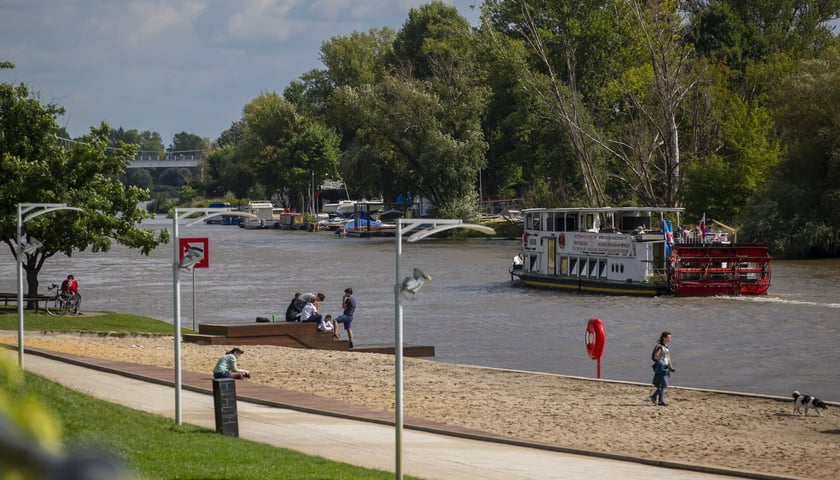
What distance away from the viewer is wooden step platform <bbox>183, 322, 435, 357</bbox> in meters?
37.0

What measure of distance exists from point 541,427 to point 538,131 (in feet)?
302

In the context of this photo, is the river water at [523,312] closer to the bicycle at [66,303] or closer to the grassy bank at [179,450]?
the bicycle at [66,303]

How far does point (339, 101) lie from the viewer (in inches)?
4567

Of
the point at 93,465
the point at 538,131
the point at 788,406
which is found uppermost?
the point at 538,131

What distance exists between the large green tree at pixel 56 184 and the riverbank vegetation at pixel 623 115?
157ft

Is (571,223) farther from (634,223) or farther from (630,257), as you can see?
(630,257)

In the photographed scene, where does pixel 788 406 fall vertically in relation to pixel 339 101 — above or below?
below

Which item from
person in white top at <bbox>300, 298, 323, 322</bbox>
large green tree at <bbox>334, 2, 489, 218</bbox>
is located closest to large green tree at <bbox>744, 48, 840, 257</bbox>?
large green tree at <bbox>334, 2, 489, 218</bbox>

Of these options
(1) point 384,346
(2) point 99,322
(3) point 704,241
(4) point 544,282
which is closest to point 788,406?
(1) point 384,346

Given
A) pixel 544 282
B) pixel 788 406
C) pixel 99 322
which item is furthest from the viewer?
pixel 544 282

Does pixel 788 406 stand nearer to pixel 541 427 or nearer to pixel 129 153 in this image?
pixel 541 427

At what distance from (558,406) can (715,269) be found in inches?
1365

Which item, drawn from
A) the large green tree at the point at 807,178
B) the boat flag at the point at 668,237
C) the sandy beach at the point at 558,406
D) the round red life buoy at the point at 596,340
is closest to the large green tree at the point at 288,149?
the large green tree at the point at 807,178

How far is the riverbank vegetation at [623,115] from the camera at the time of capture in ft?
262
